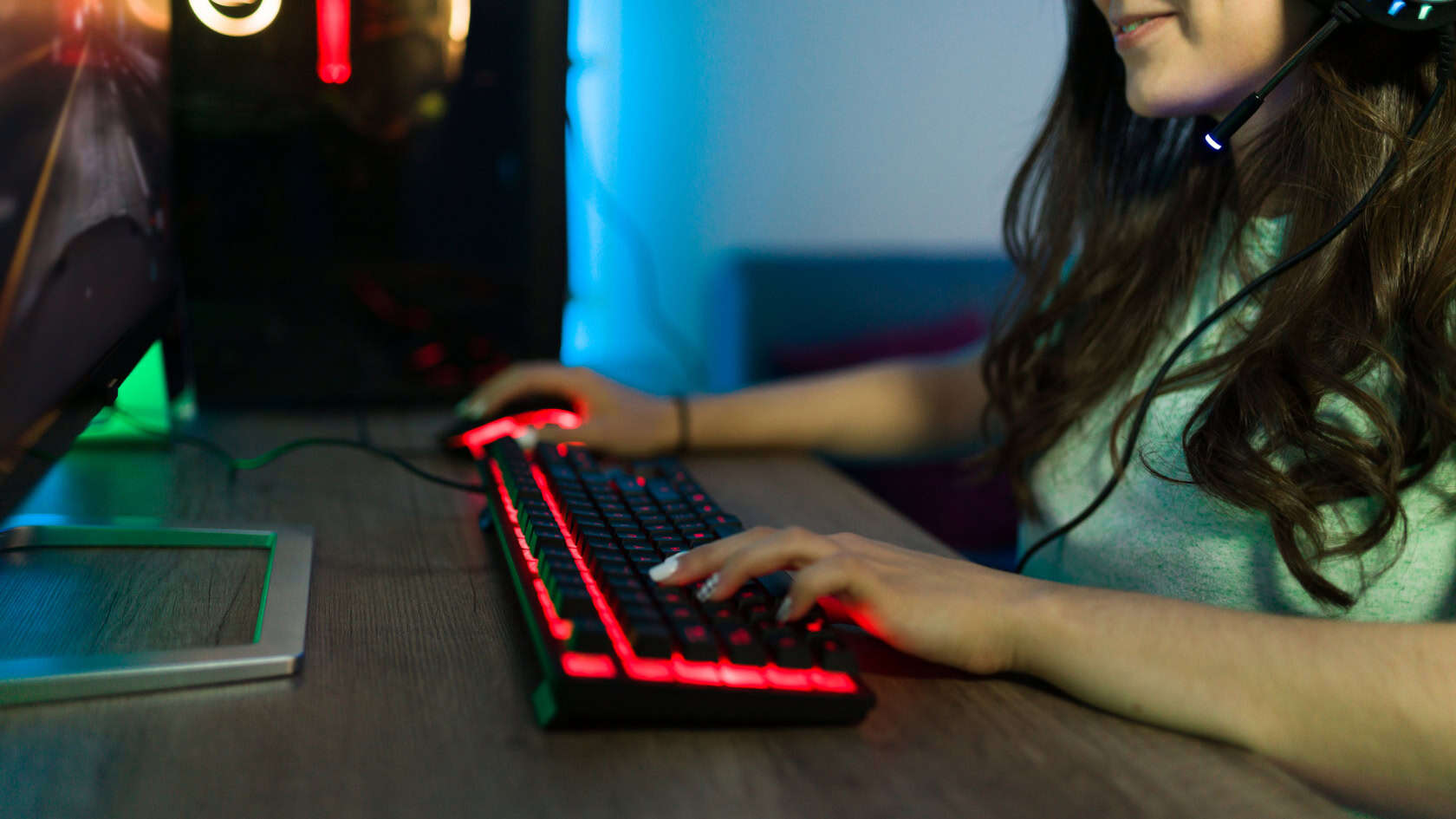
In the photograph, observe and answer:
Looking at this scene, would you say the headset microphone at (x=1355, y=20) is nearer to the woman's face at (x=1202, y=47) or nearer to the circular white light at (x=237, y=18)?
the woman's face at (x=1202, y=47)

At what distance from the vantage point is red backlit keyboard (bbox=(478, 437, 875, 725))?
1.51ft

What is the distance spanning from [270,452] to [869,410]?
1.77 ft

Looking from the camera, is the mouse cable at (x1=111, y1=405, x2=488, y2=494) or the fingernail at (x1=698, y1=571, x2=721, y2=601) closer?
the fingernail at (x1=698, y1=571, x2=721, y2=601)

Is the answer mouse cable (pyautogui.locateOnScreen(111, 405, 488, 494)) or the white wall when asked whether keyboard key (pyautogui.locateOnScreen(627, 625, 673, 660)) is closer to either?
mouse cable (pyautogui.locateOnScreen(111, 405, 488, 494))

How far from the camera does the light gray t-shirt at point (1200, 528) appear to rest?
64cm

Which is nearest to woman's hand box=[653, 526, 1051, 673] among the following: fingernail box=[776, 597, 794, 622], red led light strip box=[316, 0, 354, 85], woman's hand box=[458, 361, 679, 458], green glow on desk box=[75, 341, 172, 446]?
fingernail box=[776, 597, 794, 622]

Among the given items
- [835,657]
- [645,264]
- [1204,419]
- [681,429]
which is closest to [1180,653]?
[835,657]

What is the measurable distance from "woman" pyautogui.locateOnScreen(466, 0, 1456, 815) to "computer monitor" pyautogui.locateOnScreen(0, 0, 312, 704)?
0.24 m

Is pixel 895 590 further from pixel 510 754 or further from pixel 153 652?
pixel 153 652

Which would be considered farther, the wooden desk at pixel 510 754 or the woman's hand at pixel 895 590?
the woman's hand at pixel 895 590

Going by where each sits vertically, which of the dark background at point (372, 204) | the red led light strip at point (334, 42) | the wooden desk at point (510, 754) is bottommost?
the wooden desk at point (510, 754)

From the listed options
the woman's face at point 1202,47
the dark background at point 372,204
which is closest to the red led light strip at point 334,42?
the dark background at point 372,204

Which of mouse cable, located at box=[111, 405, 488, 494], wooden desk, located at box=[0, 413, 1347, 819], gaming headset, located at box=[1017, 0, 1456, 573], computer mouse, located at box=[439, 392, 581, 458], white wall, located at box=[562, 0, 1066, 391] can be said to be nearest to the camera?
wooden desk, located at box=[0, 413, 1347, 819]

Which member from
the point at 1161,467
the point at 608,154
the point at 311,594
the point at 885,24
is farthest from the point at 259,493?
the point at 885,24
